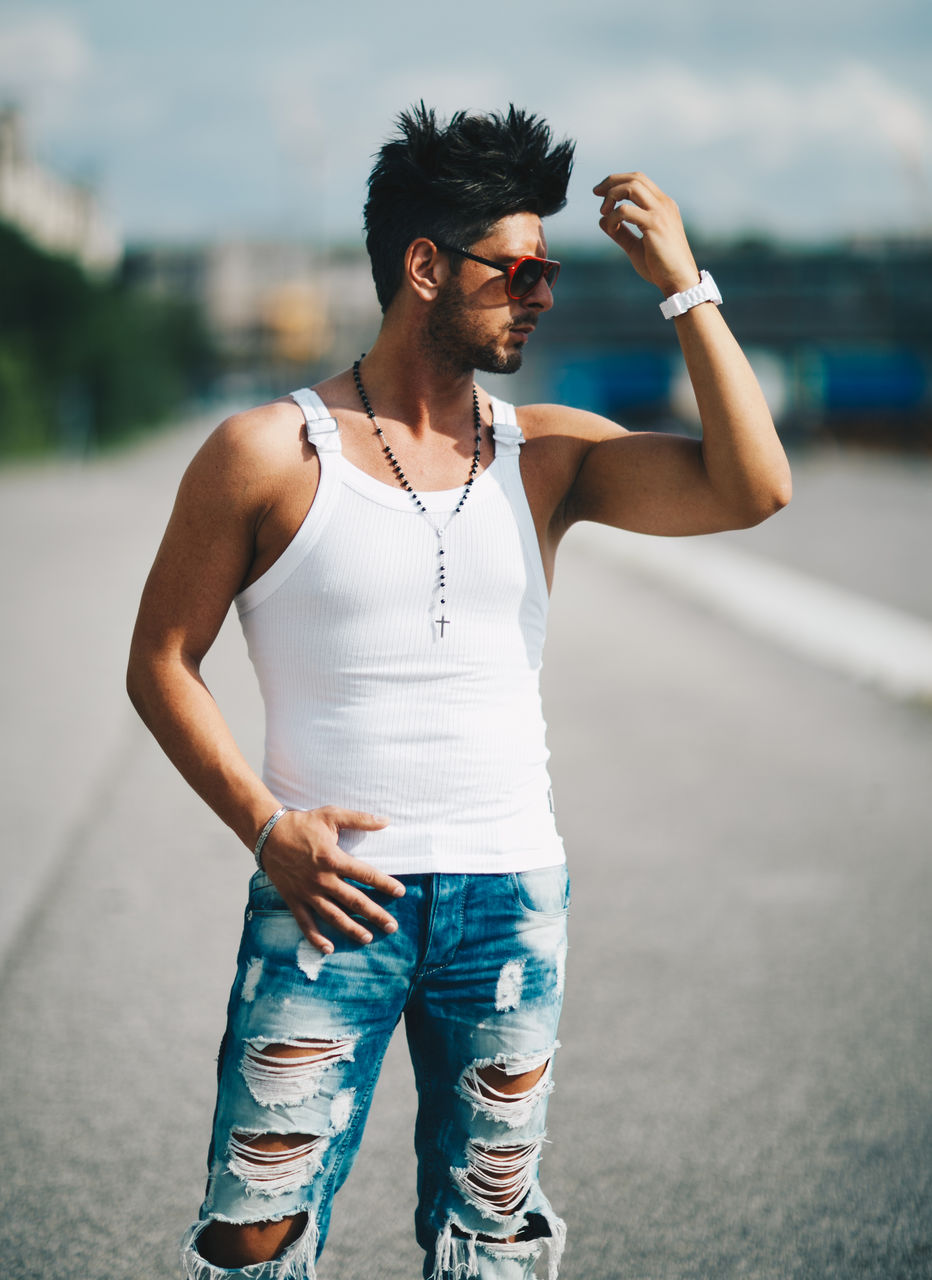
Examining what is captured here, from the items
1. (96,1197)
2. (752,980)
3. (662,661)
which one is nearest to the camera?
(96,1197)

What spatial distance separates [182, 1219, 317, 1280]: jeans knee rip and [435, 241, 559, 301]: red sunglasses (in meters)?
1.42

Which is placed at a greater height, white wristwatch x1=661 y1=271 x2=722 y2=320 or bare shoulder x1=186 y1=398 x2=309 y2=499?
white wristwatch x1=661 y1=271 x2=722 y2=320

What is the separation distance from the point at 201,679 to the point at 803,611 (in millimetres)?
10387

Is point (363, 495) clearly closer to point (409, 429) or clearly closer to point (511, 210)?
point (409, 429)

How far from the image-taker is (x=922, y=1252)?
2836mm

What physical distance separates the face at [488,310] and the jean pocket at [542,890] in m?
0.77

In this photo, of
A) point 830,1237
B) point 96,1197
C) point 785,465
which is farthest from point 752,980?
point 785,465

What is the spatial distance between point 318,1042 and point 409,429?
3.06 feet

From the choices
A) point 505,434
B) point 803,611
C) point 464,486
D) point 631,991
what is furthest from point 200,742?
point 803,611

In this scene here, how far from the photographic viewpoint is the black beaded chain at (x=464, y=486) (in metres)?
1.95

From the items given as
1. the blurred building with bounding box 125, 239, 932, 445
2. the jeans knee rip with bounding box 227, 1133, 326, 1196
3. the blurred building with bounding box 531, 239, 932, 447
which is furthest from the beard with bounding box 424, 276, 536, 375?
the blurred building with bounding box 531, 239, 932, 447

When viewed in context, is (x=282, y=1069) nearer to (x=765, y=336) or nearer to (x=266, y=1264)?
(x=266, y=1264)

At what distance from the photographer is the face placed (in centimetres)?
196

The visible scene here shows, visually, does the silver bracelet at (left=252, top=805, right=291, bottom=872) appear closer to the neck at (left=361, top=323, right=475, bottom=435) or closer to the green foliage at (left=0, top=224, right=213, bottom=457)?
the neck at (left=361, top=323, right=475, bottom=435)
